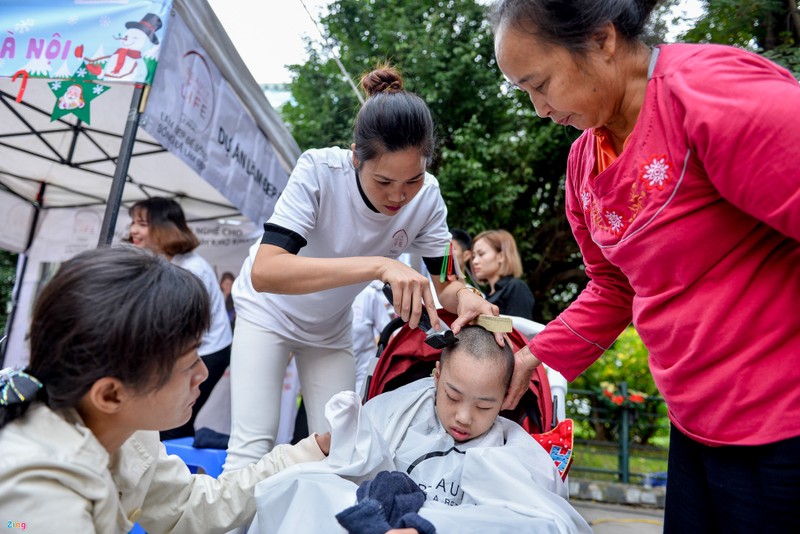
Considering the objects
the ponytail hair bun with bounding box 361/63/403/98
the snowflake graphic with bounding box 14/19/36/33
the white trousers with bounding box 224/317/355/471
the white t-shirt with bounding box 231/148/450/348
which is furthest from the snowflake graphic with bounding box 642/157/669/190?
the snowflake graphic with bounding box 14/19/36/33

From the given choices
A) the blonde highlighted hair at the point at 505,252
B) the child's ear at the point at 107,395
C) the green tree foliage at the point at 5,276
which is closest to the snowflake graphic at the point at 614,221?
the child's ear at the point at 107,395

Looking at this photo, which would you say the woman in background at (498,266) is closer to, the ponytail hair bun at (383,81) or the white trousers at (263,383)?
the white trousers at (263,383)

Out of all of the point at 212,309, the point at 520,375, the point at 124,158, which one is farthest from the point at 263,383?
the point at 212,309

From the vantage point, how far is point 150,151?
16.4 ft

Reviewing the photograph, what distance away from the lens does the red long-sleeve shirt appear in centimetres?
101

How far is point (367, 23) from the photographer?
9.20 m

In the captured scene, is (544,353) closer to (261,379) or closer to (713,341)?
(713,341)

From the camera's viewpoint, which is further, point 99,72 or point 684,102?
point 99,72

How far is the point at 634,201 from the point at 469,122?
736 cm

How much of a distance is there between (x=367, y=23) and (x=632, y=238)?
8.82 meters

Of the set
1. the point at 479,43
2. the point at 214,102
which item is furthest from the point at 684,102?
the point at 479,43

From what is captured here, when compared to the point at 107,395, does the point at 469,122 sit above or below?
above

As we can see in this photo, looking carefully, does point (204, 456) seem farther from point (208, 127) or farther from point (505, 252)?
point (505, 252)

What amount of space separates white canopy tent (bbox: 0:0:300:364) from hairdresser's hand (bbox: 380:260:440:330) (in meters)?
1.66
